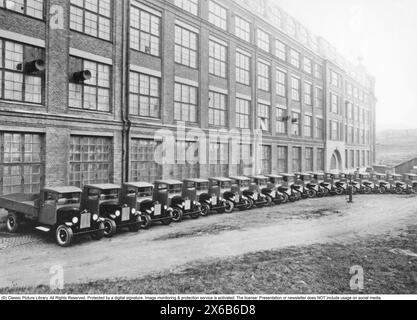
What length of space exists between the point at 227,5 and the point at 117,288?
923 inches

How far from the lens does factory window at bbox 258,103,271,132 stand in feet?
96.2

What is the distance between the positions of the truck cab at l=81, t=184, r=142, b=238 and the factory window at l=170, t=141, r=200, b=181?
848cm

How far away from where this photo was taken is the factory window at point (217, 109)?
24484 millimetres

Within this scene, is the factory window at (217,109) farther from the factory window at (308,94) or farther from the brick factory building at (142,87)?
the factory window at (308,94)

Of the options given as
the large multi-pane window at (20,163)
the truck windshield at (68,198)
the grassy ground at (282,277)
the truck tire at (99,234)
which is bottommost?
the grassy ground at (282,277)

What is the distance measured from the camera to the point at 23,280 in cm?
764

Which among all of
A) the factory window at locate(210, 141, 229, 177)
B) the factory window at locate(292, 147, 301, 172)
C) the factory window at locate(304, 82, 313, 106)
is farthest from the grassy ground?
the factory window at locate(304, 82, 313, 106)

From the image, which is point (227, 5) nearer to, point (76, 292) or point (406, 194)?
point (406, 194)

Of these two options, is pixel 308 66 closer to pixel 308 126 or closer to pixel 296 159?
pixel 308 126

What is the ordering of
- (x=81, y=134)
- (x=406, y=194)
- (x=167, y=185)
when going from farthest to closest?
(x=406, y=194)
(x=81, y=134)
(x=167, y=185)

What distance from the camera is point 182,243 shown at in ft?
36.1

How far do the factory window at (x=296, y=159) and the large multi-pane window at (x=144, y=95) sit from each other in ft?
58.7

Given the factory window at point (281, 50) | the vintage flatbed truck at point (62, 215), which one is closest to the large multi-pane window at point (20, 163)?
the vintage flatbed truck at point (62, 215)
